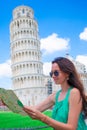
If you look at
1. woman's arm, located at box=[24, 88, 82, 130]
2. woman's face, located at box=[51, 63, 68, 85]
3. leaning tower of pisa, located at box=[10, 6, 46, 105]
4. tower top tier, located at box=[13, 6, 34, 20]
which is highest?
tower top tier, located at box=[13, 6, 34, 20]

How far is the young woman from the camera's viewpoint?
2766 millimetres

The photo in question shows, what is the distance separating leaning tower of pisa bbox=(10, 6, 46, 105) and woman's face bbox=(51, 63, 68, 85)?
86.3m

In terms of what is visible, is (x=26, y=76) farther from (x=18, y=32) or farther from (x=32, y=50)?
(x=18, y=32)

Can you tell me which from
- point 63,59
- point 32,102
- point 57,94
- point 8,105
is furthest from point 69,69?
point 32,102

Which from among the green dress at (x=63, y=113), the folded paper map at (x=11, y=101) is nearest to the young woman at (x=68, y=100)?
the green dress at (x=63, y=113)

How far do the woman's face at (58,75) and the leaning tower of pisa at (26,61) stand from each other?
86315mm

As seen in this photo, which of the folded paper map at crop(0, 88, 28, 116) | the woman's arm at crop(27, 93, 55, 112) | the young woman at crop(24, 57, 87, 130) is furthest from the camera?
the woman's arm at crop(27, 93, 55, 112)

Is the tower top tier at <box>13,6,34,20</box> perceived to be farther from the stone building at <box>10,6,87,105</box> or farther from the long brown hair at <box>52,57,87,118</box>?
the long brown hair at <box>52,57,87,118</box>

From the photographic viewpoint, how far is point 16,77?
302 feet

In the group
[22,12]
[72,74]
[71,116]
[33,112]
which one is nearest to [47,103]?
[72,74]

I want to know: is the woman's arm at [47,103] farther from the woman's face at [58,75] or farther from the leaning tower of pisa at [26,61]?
the leaning tower of pisa at [26,61]

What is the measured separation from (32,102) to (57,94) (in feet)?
285

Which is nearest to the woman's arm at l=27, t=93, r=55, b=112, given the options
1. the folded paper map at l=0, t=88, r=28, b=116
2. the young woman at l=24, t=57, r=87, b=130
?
the young woman at l=24, t=57, r=87, b=130

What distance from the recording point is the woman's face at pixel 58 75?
2959 millimetres
